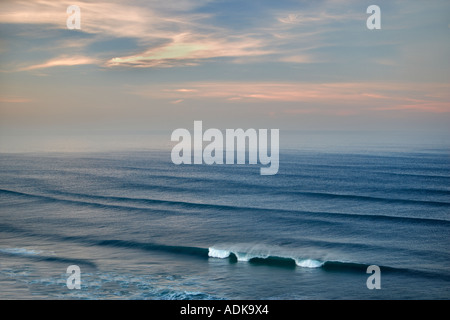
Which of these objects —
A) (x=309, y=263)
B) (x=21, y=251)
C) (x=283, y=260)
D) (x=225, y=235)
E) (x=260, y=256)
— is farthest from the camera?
(x=225, y=235)

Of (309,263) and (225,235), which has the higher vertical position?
(225,235)

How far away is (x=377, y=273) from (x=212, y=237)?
1319cm

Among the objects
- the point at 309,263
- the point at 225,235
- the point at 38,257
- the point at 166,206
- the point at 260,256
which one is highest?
the point at 166,206

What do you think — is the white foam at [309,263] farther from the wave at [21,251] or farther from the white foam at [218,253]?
the wave at [21,251]

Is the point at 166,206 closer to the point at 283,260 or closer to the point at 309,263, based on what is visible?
the point at 283,260

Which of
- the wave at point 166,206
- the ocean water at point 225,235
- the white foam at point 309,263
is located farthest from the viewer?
the wave at point 166,206

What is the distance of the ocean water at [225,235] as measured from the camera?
21.5 metres

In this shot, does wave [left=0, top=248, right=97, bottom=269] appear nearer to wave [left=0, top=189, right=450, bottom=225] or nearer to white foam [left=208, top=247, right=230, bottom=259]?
white foam [left=208, top=247, right=230, bottom=259]

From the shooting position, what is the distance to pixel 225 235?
31.9 metres

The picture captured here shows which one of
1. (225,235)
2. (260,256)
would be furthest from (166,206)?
(260,256)

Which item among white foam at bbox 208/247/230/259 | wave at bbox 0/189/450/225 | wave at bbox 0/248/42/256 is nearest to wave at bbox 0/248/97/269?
wave at bbox 0/248/42/256

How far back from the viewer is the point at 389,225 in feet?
114

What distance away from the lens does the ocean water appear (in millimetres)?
21500

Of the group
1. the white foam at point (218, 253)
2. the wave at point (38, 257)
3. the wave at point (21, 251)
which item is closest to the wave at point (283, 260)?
the white foam at point (218, 253)
